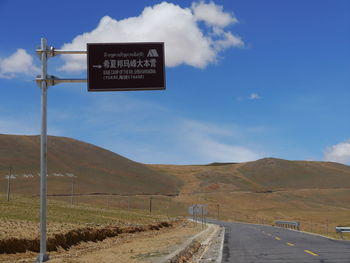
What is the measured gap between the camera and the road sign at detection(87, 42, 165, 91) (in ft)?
46.2

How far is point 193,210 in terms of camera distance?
158 feet

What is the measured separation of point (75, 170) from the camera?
162 m

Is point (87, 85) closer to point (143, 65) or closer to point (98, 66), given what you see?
point (98, 66)

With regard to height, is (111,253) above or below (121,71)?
below

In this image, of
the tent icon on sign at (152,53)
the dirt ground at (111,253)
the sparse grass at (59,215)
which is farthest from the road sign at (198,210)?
the tent icon on sign at (152,53)

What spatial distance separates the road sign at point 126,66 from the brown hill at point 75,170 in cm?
11674

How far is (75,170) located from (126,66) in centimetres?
15210

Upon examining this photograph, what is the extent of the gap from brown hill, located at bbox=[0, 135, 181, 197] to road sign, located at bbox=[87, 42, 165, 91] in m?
117

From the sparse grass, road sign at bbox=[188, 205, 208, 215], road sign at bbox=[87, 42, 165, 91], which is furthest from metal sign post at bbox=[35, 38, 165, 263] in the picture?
road sign at bbox=[188, 205, 208, 215]

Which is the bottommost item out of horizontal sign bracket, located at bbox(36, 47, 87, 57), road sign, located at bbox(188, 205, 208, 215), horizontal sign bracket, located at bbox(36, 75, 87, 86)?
road sign, located at bbox(188, 205, 208, 215)

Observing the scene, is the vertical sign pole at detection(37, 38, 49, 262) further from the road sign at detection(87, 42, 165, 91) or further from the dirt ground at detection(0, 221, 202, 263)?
the road sign at detection(87, 42, 165, 91)

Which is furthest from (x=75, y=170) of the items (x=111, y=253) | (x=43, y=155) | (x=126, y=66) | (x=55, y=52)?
(x=126, y=66)

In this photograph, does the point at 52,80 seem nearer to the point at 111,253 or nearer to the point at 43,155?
the point at 43,155

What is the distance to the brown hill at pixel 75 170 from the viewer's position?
140 m
